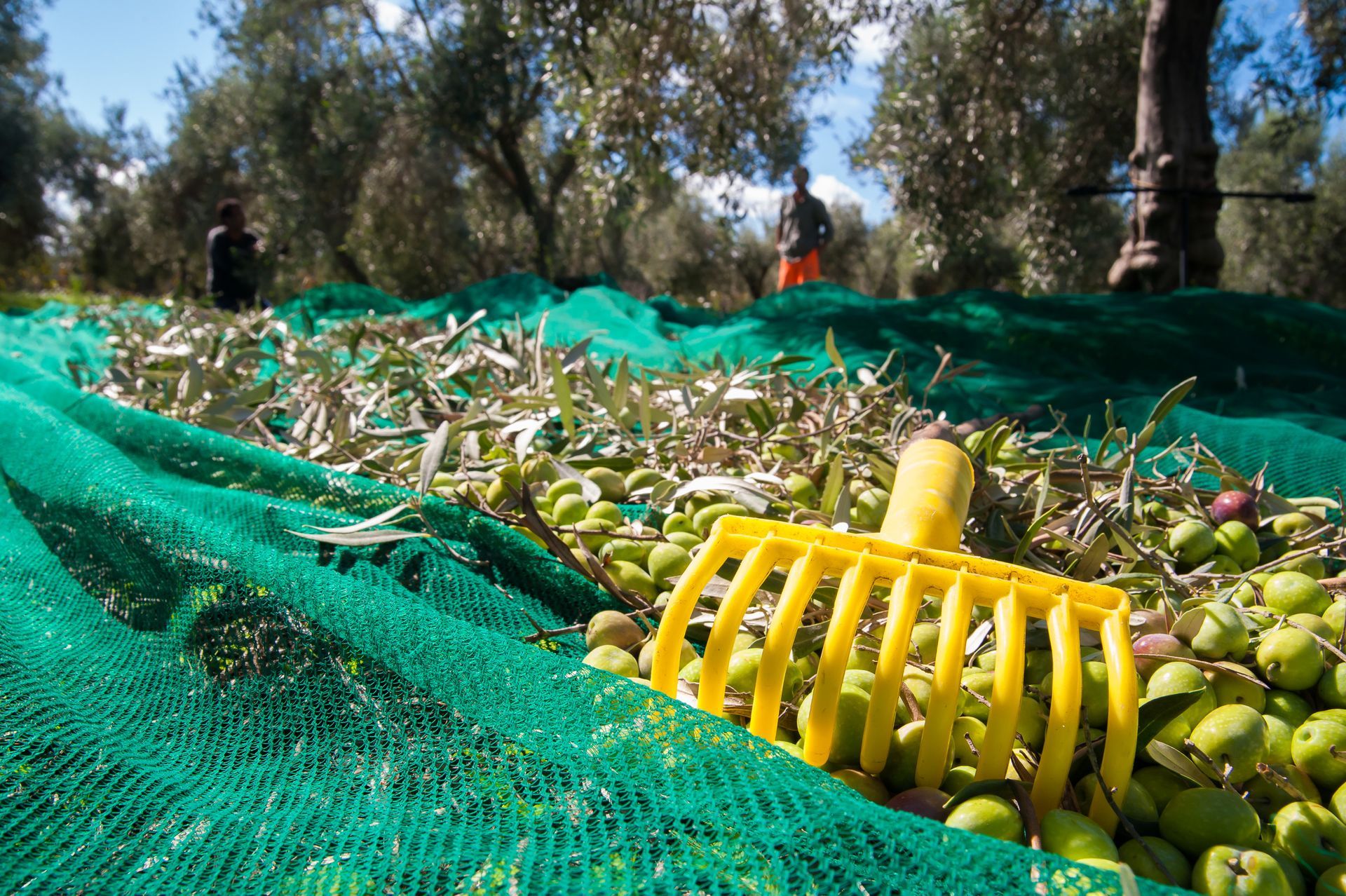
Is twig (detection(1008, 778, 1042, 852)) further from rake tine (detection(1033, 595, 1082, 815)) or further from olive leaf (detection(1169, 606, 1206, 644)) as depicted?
olive leaf (detection(1169, 606, 1206, 644))

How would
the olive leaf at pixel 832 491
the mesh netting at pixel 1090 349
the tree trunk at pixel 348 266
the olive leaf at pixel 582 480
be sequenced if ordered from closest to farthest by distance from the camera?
the olive leaf at pixel 832 491, the olive leaf at pixel 582 480, the mesh netting at pixel 1090 349, the tree trunk at pixel 348 266

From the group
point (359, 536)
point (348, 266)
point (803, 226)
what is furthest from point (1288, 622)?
point (348, 266)

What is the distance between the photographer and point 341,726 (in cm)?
107

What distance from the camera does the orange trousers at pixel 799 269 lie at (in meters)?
10.2

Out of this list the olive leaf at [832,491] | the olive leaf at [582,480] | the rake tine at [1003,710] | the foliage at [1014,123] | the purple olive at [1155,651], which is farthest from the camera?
the foliage at [1014,123]

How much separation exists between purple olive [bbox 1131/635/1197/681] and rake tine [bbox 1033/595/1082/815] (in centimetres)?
31

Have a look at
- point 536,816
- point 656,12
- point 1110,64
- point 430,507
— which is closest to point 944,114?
point 1110,64

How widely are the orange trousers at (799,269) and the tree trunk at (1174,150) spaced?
4337 mm

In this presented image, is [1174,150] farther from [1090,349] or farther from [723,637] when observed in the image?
[723,637]

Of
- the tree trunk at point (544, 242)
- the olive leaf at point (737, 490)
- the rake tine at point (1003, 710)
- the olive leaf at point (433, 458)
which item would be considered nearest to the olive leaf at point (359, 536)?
the olive leaf at point (433, 458)

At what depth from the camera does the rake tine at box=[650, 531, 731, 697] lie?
3.29 ft

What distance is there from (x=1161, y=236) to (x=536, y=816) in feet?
22.6

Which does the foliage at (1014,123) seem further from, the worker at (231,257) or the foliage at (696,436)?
the worker at (231,257)

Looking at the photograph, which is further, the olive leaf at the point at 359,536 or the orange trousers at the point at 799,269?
the orange trousers at the point at 799,269
